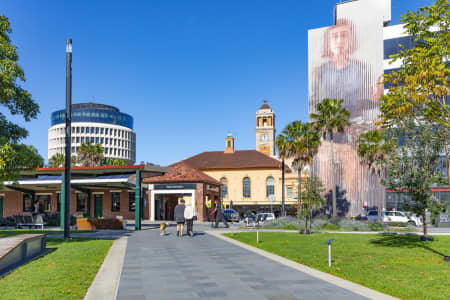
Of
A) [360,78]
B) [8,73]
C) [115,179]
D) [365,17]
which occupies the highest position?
[365,17]

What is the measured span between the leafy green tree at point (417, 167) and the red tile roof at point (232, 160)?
49.5 metres

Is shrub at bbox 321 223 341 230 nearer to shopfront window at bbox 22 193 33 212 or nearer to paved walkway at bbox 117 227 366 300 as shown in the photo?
paved walkway at bbox 117 227 366 300

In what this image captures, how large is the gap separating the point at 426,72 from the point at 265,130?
306 ft

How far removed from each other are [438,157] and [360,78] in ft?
136

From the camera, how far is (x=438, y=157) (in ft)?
55.2

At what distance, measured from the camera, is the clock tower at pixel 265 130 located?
104812mm

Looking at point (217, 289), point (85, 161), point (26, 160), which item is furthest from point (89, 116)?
point (217, 289)

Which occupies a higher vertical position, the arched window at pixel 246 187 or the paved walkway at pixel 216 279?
the arched window at pixel 246 187

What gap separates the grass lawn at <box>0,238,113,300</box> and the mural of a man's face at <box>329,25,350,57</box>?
170ft

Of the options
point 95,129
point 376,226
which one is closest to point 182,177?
point 376,226

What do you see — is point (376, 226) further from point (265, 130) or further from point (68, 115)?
point (265, 130)

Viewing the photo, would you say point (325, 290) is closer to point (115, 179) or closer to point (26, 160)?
point (26, 160)

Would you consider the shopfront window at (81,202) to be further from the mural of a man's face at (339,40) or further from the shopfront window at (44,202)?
the mural of a man's face at (339,40)

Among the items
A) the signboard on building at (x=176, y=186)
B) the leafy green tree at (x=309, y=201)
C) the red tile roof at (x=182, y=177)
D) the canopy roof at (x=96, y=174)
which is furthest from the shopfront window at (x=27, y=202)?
the leafy green tree at (x=309, y=201)
